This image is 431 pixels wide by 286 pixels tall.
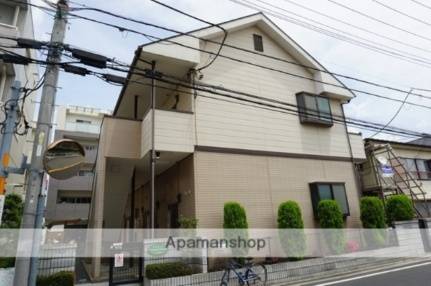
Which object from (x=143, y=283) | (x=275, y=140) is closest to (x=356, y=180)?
(x=275, y=140)

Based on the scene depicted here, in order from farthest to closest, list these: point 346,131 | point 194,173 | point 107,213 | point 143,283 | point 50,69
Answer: point 346,131
point 107,213
point 194,173
point 143,283
point 50,69

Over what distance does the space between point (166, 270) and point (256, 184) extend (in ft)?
14.7

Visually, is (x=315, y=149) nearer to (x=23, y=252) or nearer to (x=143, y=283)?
(x=143, y=283)

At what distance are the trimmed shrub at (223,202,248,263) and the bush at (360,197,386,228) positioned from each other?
563cm

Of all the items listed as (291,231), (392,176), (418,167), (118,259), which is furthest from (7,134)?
(418,167)

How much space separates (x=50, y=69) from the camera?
5.07m

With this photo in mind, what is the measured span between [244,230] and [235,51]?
7.17m

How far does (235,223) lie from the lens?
8.79 m

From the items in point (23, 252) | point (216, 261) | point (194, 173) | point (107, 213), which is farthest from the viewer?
point (107, 213)

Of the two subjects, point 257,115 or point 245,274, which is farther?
point 257,115

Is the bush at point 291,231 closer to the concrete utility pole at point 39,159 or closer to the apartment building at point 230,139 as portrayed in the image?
the apartment building at point 230,139

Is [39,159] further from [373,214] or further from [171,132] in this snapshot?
[373,214]

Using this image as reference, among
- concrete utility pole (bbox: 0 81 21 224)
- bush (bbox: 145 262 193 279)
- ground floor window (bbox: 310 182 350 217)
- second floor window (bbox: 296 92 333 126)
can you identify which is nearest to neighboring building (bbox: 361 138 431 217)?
ground floor window (bbox: 310 182 350 217)

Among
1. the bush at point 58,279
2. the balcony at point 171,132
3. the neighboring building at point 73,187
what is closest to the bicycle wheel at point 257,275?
the balcony at point 171,132
